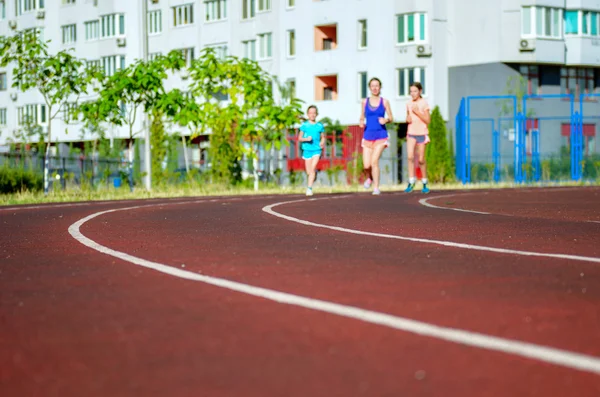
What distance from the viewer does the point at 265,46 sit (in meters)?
70.6

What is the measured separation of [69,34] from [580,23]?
3823 centimetres

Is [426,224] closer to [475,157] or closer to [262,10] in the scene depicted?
[475,157]

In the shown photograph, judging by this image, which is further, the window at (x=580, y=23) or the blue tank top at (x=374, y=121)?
the window at (x=580, y=23)

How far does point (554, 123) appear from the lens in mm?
60594

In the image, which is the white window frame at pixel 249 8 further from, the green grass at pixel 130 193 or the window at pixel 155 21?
the green grass at pixel 130 193

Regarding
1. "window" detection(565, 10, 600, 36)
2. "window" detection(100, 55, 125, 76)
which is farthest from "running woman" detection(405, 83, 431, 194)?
"window" detection(100, 55, 125, 76)

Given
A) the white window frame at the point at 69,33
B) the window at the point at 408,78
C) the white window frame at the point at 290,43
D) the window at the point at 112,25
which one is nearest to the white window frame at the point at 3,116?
the white window frame at the point at 69,33

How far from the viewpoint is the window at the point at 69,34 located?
85.4 m

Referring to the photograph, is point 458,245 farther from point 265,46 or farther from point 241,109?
point 265,46

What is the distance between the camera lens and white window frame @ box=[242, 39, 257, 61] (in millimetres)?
71375

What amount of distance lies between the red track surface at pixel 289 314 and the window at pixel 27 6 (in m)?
77.4

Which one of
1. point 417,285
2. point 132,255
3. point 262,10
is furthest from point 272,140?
point 262,10

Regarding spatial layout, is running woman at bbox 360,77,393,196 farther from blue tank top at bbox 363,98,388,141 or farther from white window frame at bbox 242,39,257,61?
white window frame at bbox 242,39,257,61

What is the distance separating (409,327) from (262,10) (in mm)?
66291
